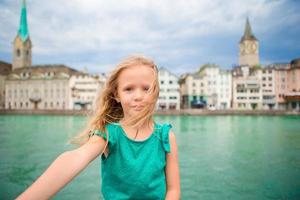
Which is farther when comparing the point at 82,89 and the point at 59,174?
the point at 82,89

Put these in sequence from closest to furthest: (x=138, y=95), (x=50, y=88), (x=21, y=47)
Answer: (x=138, y=95) → (x=50, y=88) → (x=21, y=47)

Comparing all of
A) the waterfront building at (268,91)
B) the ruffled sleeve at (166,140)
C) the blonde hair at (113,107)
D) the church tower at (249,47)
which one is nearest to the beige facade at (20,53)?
the waterfront building at (268,91)

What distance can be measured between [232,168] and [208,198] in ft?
7.19

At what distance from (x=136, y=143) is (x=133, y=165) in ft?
0.28

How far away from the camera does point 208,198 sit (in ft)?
11.6

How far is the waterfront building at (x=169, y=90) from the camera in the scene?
53.1 metres

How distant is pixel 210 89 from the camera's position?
5547cm

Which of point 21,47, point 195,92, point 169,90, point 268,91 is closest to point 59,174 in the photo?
point 169,90

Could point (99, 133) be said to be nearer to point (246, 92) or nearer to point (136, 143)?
point (136, 143)

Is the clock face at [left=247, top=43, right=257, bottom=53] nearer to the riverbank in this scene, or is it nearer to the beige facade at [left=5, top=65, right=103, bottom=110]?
the riverbank

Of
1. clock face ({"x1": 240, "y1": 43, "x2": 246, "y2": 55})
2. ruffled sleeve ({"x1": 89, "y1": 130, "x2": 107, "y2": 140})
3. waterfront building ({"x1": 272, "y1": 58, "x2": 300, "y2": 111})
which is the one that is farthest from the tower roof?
ruffled sleeve ({"x1": 89, "y1": 130, "x2": 107, "y2": 140})

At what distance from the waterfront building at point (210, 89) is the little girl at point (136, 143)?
54.7 meters

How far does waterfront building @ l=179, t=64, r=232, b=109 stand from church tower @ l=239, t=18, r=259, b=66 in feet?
98.2

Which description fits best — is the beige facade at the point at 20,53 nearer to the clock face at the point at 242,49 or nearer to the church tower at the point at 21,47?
the church tower at the point at 21,47
